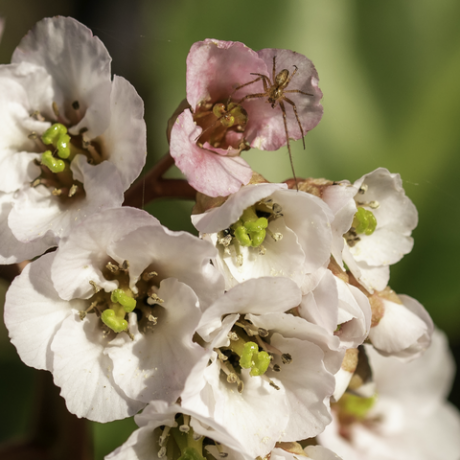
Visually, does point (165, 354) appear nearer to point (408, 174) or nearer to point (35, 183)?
point (35, 183)

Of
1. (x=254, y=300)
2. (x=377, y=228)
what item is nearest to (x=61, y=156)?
(x=254, y=300)

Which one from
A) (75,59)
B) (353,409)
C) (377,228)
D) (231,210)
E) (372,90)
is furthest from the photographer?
(372,90)

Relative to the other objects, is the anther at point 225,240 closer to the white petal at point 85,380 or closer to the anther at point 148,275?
the anther at point 148,275

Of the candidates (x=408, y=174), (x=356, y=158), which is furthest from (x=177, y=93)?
(x=408, y=174)

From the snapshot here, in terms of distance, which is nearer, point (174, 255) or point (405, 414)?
point (174, 255)

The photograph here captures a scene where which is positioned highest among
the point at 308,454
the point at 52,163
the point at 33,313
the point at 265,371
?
the point at 52,163

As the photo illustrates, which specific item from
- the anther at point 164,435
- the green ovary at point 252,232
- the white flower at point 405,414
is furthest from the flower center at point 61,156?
the white flower at point 405,414

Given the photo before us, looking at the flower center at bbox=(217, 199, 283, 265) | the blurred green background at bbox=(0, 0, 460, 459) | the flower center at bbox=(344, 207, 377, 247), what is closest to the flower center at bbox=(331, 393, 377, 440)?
the blurred green background at bbox=(0, 0, 460, 459)

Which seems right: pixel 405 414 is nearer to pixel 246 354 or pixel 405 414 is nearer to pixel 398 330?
pixel 398 330
